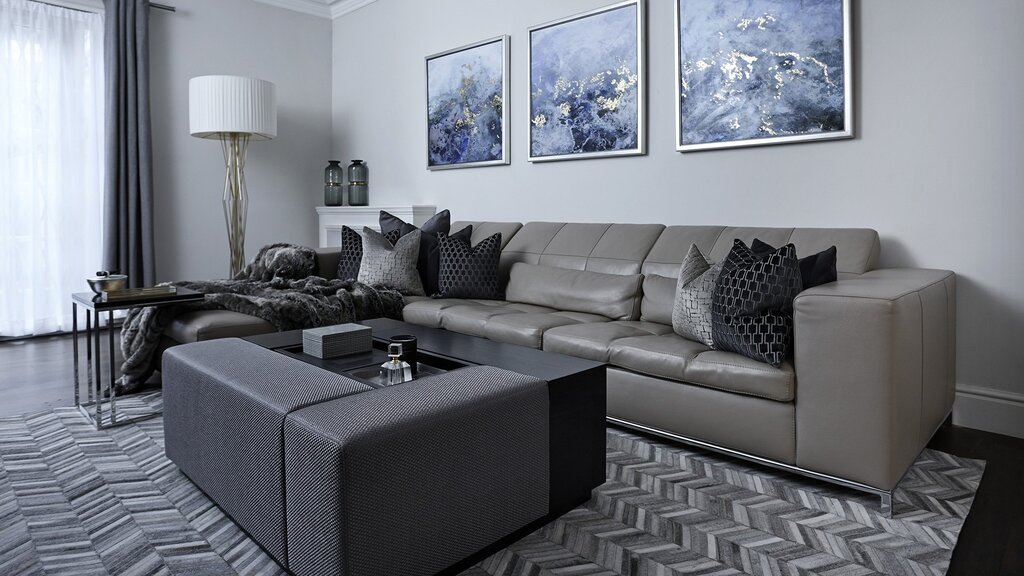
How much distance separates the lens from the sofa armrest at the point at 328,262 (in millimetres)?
4281

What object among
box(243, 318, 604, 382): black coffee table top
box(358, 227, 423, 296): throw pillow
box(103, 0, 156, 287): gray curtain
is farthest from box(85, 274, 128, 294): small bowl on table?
box(103, 0, 156, 287): gray curtain

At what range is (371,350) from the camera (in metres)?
2.36

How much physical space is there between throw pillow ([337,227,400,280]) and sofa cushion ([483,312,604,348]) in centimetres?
132

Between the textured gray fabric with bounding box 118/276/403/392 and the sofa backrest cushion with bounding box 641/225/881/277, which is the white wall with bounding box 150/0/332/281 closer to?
the textured gray fabric with bounding box 118/276/403/392

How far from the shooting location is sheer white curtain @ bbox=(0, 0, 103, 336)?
14.2 feet

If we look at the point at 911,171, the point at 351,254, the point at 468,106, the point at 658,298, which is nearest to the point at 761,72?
the point at 911,171

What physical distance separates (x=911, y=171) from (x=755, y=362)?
125 cm

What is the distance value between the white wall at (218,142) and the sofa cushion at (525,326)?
10.5ft

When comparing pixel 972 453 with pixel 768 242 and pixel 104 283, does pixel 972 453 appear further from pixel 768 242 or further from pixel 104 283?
pixel 104 283

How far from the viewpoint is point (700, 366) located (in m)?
2.34

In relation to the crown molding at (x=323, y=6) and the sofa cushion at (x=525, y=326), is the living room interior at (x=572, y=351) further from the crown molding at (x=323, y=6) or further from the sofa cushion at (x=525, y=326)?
the crown molding at (x=323, y=6)

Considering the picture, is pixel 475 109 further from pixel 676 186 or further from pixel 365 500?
pixel 365 500

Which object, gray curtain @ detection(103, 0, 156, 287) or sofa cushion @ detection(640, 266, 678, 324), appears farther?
gray curtain @ detection(103, 0, 156, 287)

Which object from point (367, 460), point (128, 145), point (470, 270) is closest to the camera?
point (367, 460)
